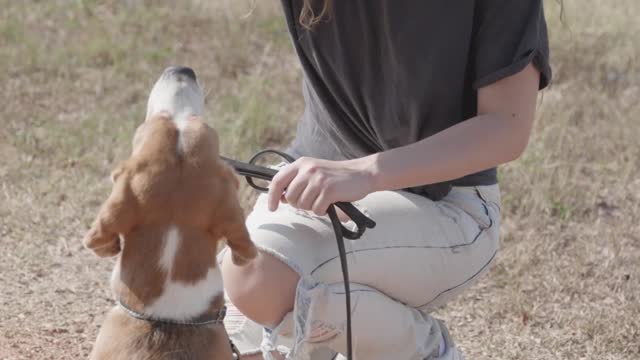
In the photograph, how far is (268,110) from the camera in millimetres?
6824

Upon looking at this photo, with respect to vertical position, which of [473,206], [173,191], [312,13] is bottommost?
[473,206]

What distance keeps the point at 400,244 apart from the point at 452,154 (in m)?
0.36

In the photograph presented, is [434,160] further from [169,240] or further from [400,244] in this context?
[169,240]

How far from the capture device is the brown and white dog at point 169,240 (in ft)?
9.69

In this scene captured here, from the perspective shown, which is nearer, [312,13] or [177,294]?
Answer: [177,294]

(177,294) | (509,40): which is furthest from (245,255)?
(509,40)

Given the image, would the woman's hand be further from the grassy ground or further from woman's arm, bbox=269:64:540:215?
the grassy ground

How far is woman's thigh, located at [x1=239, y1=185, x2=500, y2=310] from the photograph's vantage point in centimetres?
343

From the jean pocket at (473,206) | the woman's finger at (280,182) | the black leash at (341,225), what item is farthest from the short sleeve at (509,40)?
the woman's finger at (280,182)

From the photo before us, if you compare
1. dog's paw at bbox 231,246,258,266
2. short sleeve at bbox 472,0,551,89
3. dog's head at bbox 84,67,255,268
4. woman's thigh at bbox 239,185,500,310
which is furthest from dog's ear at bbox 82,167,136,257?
short sleeve at bbox 472,0,551,89

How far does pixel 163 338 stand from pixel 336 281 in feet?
2.10

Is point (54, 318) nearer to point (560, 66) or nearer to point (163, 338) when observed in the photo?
point (163, 338)

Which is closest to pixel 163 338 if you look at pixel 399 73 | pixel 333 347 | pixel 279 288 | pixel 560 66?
pixel 279 288

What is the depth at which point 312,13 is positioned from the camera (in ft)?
11.4
